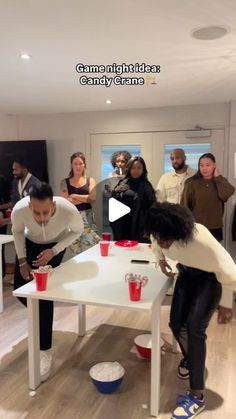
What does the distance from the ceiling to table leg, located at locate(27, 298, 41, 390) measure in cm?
152

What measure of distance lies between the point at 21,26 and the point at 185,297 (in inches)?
68.9

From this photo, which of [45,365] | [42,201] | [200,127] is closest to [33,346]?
[45,365]

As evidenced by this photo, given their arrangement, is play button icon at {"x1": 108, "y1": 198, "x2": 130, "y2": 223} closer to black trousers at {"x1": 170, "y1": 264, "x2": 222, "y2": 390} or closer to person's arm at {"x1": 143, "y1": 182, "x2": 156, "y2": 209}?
person's arm at {"x1": 143, "y1": 182, "x2": 156, "y2": 209}

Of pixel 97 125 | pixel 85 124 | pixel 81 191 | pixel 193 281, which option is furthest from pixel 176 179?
pixel 193 281

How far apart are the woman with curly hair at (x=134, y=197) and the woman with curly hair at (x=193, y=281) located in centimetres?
139

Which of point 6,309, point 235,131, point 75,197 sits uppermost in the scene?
point 235,131

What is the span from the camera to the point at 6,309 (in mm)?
3465

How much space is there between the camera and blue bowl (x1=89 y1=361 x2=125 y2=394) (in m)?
2.09

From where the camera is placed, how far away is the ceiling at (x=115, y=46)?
68.3 inches

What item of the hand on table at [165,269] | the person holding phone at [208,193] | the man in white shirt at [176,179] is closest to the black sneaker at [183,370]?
the hand on table at [165,269]

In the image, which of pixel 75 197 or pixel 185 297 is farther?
pixel 75 197

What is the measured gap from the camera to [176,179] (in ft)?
12.7

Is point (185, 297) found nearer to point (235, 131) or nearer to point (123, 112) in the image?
point (235, 131)

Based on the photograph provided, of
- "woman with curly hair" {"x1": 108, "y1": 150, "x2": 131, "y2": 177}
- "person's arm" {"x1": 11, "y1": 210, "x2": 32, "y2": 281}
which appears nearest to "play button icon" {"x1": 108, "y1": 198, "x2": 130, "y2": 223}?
"woman with curly hair" {"x1": 108, "y1": 150, "x2": 131, "y2": 177}
